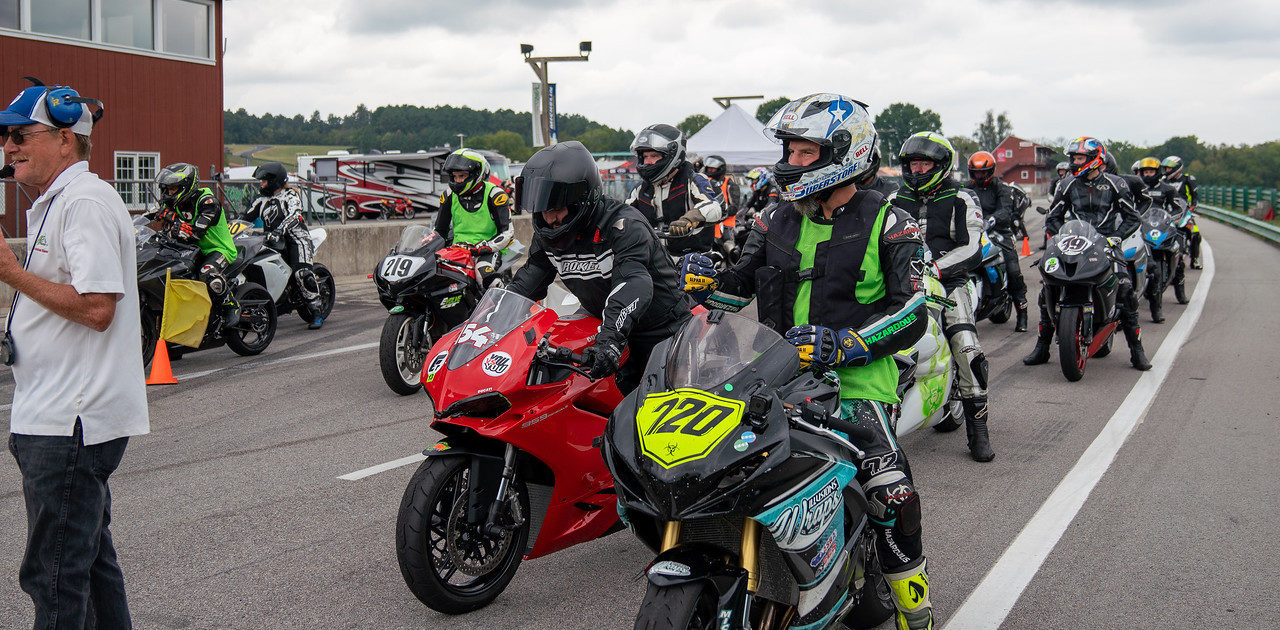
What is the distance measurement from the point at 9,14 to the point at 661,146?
18.6 meters

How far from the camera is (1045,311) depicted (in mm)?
9992

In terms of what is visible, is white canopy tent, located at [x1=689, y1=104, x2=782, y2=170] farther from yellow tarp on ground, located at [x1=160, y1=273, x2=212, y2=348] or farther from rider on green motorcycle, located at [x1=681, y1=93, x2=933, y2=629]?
rider on green motorcycle, located at [x1=681, y1=93, x2=933, y2=629]

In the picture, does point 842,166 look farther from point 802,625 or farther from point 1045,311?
point 1045,311

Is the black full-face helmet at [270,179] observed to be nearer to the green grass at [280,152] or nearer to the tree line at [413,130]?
the green grass at [280,152]

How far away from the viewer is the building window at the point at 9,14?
71.9 feet

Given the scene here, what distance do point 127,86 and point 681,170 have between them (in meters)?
18.9

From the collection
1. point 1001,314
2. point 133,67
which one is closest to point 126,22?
point 133,67

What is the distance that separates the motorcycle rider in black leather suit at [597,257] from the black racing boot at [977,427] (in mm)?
2603

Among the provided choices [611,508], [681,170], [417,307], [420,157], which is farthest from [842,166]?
[420,157]

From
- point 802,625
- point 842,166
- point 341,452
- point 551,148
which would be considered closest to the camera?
point 802,625

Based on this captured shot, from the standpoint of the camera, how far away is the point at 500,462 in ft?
14.1

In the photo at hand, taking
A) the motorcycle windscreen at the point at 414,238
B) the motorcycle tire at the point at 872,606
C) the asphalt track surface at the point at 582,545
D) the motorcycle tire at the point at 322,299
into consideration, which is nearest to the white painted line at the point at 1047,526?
the asphalt track surface at the point at 582,545

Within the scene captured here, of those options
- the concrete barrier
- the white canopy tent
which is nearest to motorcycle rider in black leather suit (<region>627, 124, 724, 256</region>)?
the concrete barrier

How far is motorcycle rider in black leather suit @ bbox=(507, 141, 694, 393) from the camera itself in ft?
15.2
